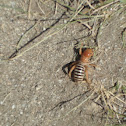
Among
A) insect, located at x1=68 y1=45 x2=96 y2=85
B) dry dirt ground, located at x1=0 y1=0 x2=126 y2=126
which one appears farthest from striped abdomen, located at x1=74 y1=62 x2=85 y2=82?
dry dirt ground, located at x1=0 y1=0 x2=126 y2=126

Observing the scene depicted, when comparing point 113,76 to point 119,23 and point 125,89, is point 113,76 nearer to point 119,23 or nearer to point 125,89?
point 125,89

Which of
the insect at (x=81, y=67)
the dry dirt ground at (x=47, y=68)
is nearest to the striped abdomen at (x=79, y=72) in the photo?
the insect at (x=81, y=67)

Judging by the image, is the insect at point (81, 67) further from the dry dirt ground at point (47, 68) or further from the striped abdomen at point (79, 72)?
the dry dirt ground at point (47, 68)

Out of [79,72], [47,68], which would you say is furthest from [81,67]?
[47,68]

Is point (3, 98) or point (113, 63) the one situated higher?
point (113, 63)

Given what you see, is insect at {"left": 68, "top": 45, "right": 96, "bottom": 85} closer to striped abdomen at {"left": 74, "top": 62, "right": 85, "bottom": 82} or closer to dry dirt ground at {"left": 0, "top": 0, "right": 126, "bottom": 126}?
striped abdomen at {"left": 74, "top": 62, "right": 85, "bottom": 82}

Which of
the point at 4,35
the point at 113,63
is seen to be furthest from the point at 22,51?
the point at 113,63

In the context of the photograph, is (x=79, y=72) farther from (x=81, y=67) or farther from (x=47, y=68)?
(x=47, y=68)
